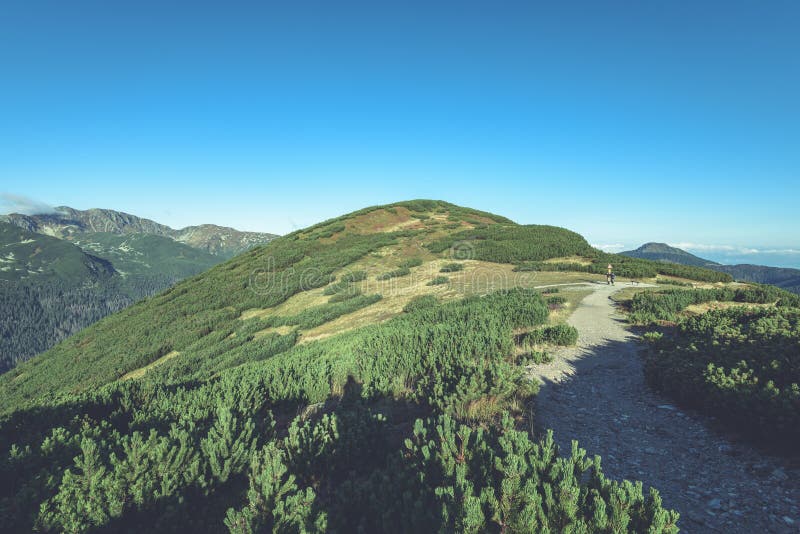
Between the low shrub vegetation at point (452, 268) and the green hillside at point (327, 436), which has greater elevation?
the low shrub vegetation at point (452, 268)

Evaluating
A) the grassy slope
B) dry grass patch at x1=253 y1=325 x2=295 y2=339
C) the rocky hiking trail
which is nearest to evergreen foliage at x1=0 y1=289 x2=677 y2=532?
the rocky hiking trail

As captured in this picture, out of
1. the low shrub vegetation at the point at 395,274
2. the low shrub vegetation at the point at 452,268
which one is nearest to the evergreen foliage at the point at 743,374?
the low shrub vegetation at the point at 452,268

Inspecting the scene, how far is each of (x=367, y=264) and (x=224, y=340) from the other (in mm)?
13692

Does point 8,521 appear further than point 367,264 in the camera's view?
No

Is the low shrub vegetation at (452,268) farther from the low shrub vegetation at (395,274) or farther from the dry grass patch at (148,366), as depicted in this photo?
the dry grass patch at (148,366)

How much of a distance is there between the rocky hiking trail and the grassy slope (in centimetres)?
1181

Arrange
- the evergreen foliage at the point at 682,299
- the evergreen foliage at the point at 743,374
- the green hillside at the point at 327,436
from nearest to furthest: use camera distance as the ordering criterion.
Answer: the green hillside at the point at 327,436 < the evergreen foliage at the point at 743,374 < the evergreen foliage at the point at 682,299

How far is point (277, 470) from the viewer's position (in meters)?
4.45

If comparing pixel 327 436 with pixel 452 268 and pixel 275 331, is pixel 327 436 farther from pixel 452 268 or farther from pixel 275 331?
pixel 452 268

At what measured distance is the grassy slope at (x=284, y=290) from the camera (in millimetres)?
22359

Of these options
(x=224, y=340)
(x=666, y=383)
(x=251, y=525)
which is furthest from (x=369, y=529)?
(x=224, y=340)

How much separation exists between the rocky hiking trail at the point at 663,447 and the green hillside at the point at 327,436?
0.71 m

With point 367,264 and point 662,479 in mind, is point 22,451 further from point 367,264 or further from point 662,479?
point 367,264

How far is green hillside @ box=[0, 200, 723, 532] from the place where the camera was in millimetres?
3795
